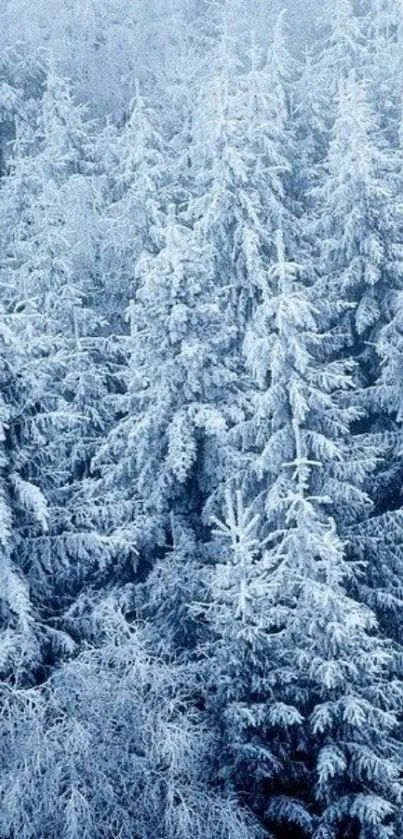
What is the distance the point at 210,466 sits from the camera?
51.1ft

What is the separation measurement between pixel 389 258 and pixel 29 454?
999 cm

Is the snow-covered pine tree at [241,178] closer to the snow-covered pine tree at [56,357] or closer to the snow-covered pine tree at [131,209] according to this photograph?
the snow-covered pine tree at [131,209]

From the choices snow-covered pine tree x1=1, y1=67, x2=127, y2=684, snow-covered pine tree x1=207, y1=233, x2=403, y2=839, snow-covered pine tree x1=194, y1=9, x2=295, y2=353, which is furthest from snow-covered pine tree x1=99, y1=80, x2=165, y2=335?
snow-covered pine tree x1=207, y1=233, x2=403, y2=839

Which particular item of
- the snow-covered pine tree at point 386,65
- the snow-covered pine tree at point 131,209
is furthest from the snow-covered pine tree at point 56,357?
the snow-covered pine tree at point 386,65

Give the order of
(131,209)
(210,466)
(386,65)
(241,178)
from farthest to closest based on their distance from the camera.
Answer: (386,65) < (131,209) < (241,178) < (210,466)

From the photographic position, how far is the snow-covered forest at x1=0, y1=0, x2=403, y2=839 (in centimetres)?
1161

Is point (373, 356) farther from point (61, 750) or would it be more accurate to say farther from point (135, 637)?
point (61, 750)

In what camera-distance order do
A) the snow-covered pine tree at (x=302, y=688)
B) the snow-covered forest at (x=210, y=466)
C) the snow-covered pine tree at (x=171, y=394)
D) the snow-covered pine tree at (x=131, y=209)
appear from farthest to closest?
the snow-covered pine tree at (x=131, y=209) → the snow-covered pine tree at (x=171, y=394) → the snow-covered pine tree at (x=302, y=688) → the snow-covered forest at (x=210, y=466)

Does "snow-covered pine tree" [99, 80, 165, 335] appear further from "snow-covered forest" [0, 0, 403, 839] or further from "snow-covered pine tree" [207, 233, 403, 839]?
"snow-covered pine tree" [207, 233, 403, 839]

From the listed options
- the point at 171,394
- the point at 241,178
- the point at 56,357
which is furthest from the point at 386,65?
the point at 56,357

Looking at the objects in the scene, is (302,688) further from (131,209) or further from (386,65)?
(386,65)

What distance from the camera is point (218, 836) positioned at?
11.1m

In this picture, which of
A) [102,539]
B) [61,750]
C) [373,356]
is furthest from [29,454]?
[373,356]

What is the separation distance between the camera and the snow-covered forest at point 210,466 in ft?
38.1
